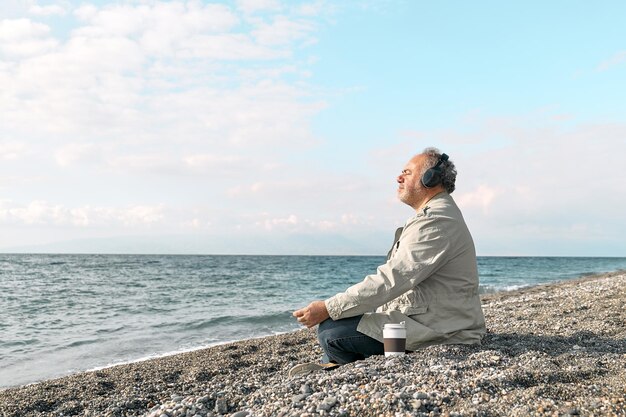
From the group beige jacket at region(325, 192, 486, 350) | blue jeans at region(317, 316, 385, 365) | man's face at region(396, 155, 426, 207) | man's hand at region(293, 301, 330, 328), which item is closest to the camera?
beige jacket at region(325, 192, 486, 350)

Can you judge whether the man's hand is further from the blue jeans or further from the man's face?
the man's face

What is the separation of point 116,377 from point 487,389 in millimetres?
6022

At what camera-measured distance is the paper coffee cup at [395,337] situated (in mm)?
4891

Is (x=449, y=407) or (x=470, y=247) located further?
(x=470, y=247)

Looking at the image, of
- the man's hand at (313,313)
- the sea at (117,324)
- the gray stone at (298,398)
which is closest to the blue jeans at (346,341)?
the man's hand at (313,313)

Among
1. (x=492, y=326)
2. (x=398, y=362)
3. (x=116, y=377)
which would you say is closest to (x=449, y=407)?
(x=398, y=362)

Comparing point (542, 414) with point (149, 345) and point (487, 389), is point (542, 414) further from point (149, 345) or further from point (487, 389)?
point (149, 345)

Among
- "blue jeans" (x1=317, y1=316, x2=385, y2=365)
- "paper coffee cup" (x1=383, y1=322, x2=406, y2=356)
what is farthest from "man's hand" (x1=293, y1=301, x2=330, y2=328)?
"paper coffee cup" (x1=383, y1=322, x2=406, y2=356)

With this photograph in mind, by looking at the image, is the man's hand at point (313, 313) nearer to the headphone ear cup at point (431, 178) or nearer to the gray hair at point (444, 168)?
the headphone ear cup at point (431, 178)

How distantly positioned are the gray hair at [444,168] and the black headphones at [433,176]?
3 centimetres

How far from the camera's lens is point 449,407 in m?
3.67

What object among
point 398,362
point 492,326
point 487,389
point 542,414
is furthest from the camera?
point 492,326

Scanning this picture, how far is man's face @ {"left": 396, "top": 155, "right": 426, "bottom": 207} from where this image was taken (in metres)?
5.30

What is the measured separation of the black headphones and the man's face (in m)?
0.10
